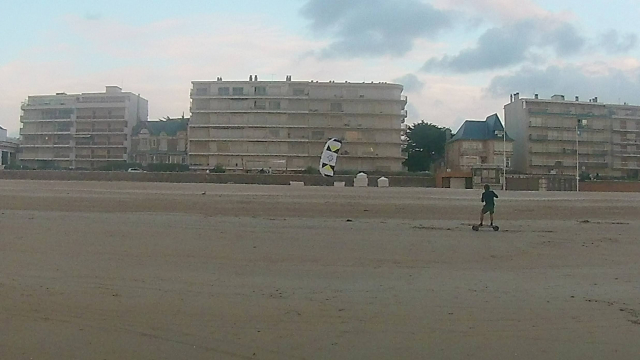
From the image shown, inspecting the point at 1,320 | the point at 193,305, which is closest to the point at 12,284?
the point at 1,320

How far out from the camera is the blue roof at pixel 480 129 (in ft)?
234

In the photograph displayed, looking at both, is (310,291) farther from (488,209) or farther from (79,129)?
(79,129)

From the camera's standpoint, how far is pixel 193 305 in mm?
6254

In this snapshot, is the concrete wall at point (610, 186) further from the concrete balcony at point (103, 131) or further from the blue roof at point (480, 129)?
the concrete balcony at point (103, 131)

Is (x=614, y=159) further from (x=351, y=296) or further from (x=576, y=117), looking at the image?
(x=351, y=296)

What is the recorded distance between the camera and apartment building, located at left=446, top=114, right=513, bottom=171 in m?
70.4

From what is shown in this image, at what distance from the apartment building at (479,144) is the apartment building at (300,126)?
24.5 ft

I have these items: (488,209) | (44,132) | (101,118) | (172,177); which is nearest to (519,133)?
(172,177)

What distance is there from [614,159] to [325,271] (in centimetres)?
7744

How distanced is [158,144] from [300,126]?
18.7 metres

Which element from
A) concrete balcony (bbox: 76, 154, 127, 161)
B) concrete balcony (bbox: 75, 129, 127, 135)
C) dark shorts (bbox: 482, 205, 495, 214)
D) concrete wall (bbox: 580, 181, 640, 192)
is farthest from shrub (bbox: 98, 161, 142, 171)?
dark shorts (bbox: 482, 205, 495, 214)

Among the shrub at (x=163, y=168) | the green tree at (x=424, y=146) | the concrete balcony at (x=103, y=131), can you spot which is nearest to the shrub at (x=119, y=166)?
the shrub at (x=163, y=168)

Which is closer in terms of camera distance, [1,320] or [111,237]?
[1,320]

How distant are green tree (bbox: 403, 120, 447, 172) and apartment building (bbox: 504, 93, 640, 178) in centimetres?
1021
